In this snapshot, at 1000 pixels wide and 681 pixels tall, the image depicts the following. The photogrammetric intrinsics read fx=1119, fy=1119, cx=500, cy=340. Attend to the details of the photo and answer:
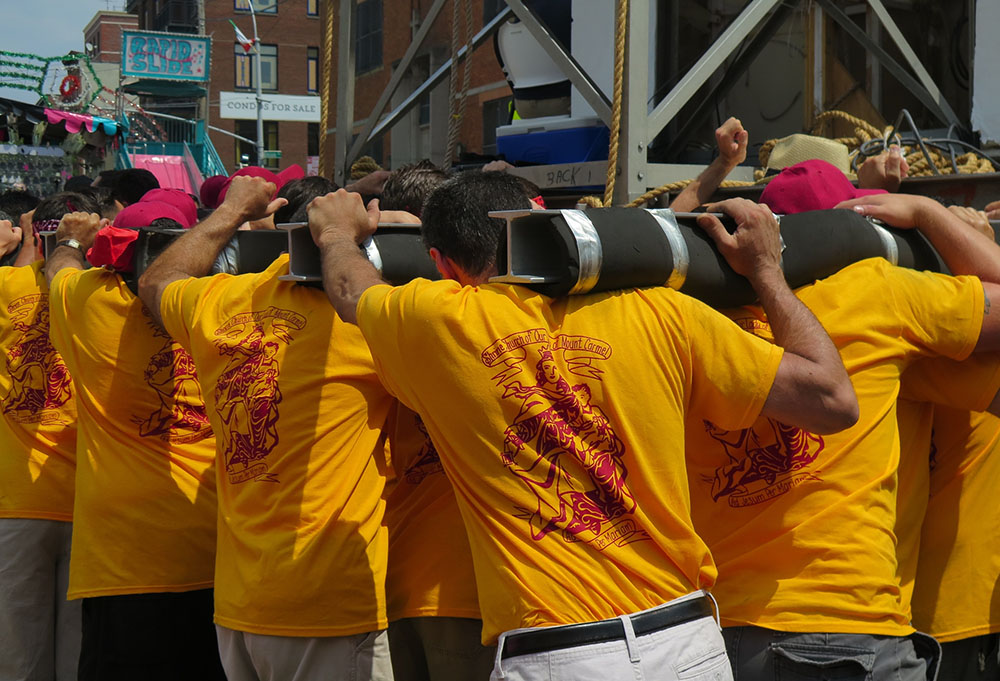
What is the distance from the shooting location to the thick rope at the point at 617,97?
426cm

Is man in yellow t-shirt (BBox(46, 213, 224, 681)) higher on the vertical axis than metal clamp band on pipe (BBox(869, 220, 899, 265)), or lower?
lower

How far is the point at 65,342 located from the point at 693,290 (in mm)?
2194

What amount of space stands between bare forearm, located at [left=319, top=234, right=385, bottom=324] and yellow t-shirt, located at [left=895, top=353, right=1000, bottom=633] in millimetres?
1326

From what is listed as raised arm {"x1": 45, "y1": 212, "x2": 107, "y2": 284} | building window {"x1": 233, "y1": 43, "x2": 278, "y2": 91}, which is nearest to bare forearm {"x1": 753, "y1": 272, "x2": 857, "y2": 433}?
raised arm {"x1": 45, "y1": 212, "x2": 107, "y2": 284}

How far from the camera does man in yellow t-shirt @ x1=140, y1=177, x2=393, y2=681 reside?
2789 millimetres

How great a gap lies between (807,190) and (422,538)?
4.58 ft

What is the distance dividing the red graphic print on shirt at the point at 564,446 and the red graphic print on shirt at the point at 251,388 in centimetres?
82

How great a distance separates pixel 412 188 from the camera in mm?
3531

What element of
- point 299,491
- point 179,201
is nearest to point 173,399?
point 299,491

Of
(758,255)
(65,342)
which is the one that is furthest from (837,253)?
(65,342)

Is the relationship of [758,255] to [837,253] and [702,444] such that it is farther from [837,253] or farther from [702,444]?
[702,444]

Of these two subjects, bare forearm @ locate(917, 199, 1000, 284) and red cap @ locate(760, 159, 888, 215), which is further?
red cap @ locate(760, 159, 888, 215)

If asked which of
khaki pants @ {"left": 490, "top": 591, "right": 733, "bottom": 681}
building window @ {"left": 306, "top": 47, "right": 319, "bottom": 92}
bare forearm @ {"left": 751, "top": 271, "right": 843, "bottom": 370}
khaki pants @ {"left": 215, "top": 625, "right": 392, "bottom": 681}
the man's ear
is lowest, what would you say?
khaki pants @ {"left": 215, "top": 625, "right": 392, "bottom": 681}

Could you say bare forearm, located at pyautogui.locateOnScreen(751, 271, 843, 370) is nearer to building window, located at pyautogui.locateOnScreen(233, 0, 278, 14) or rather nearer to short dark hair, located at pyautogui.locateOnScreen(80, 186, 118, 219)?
short dark hair, located at pyautogui.locateOnScreen(80, 186, 118, 219)
